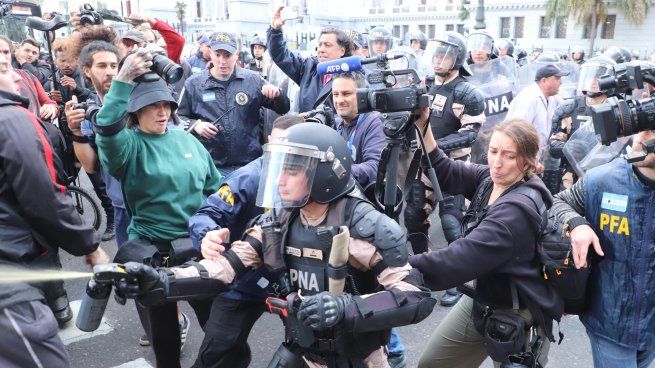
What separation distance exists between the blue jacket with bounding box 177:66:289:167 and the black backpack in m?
2.73

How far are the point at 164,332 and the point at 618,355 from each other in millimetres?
2371

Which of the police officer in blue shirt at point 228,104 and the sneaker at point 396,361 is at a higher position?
the police officer in blue shirt at point 228,104

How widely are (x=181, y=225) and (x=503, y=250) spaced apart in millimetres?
1808

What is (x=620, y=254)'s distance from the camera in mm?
2340

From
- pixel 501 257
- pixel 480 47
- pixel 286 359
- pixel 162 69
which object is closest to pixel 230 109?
pixel 162 69

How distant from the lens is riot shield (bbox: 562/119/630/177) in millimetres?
3230

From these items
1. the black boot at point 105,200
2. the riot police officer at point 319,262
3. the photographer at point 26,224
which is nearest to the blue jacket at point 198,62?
the black boot at point 105,200

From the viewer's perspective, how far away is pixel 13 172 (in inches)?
87.1

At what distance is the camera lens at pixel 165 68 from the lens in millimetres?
2971

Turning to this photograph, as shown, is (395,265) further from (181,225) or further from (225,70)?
(225,70)

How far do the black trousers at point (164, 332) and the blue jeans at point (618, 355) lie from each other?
221 cm

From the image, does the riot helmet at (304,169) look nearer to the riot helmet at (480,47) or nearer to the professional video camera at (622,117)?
the professional video camera at (622,117)

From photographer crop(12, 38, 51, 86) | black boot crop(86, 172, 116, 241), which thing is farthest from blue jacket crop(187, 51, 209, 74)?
black boot crop(86, 172, 116, 241)

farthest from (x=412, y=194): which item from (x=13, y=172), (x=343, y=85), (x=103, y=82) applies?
(x=13, y=172)
